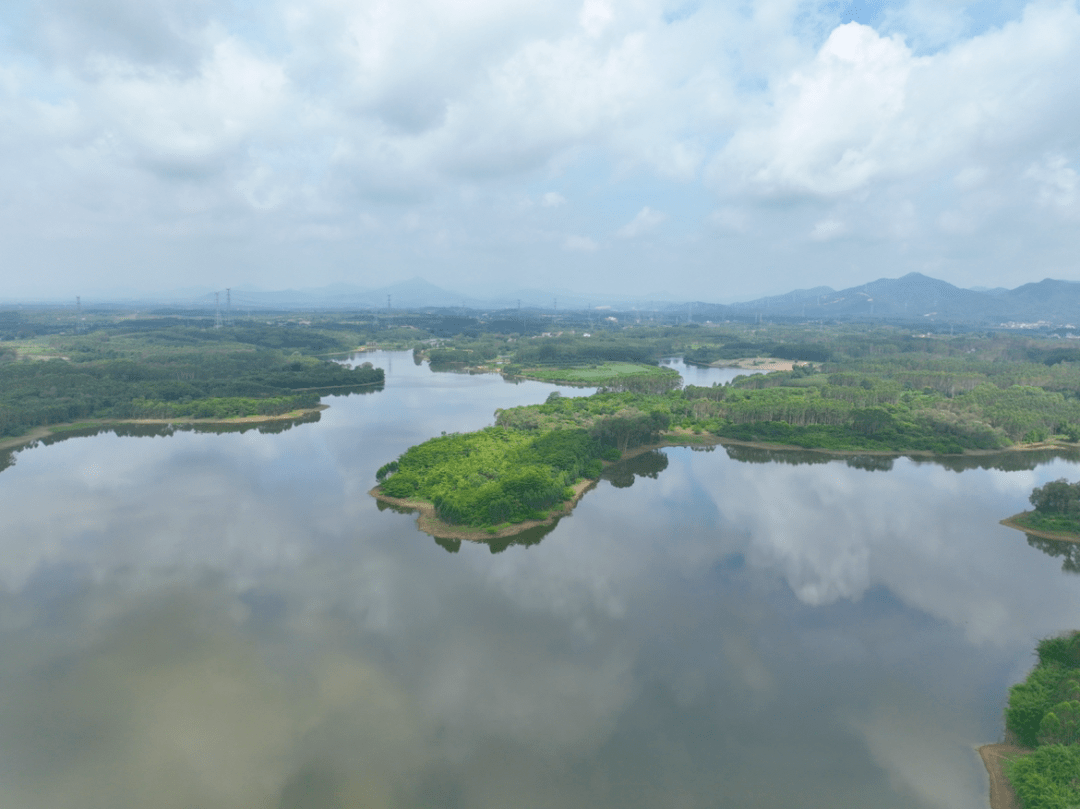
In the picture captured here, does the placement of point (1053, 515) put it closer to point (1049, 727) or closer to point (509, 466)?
point (1049, 727)

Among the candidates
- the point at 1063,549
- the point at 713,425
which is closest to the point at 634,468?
the point at 713,425

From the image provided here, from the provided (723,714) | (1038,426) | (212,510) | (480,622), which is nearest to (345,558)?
(480,622)

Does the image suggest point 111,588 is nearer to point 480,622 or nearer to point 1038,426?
point 480,622

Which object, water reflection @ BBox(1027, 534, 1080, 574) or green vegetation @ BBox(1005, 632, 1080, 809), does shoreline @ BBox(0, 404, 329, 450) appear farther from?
water reflection @ BBox(1027, 534, 1080, 574)

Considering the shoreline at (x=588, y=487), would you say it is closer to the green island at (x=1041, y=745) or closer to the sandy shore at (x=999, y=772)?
the green island at (x=1041, y=745)

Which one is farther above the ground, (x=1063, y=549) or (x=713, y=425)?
(x=713, y=425)

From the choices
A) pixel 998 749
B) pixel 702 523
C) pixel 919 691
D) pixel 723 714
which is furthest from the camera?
pixel 702 523
